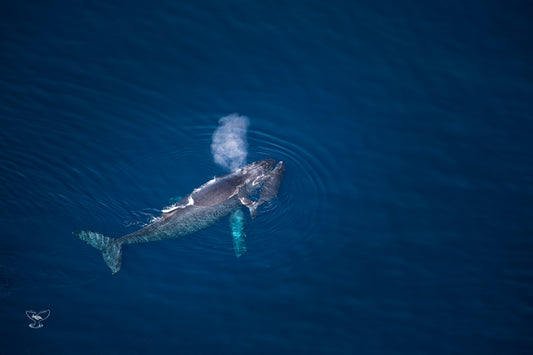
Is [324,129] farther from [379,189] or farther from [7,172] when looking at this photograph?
[7,172]

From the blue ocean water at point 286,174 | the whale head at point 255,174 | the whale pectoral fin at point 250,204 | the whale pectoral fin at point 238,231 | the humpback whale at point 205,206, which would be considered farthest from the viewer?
the whale head at point 255,174

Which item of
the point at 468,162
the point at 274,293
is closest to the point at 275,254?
the point at 274,293

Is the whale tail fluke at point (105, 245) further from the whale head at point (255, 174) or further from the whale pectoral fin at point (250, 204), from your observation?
the whale head at point (255, 174)

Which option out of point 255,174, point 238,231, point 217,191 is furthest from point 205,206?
point 255,174

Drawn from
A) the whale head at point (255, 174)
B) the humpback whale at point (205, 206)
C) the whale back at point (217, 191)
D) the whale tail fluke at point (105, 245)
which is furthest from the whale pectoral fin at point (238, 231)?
the whale tail fluke at point (105, 245)

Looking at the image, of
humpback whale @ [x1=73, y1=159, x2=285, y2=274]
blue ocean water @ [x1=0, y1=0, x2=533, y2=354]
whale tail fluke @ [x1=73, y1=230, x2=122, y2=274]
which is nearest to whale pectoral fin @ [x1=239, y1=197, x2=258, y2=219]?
humpback whale @ [x1=73, y1=159, x2=285, y2=274]

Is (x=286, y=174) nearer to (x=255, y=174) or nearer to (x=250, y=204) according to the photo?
(x=255, y=174)
